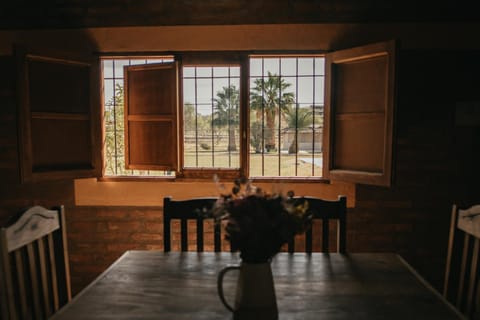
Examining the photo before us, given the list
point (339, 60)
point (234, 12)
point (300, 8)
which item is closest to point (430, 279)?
point (339, 60)

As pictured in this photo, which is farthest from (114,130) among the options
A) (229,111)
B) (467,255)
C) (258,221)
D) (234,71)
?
(467,255)

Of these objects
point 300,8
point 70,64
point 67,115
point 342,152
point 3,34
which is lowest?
point 342,152

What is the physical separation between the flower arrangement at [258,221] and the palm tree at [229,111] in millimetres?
2041

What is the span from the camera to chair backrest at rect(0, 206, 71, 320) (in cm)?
120

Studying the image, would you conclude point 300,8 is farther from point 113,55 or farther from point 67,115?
point 67,115

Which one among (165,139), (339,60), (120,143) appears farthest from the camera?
(120,143)

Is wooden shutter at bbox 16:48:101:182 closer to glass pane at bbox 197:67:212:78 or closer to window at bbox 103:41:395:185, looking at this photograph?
window at bbox 103:41:395:185

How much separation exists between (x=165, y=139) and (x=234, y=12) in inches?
44.5

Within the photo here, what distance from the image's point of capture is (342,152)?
9.15ft

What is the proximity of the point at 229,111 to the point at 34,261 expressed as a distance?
1988mm

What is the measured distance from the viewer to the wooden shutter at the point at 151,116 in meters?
2.88

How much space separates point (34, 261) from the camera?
142cm

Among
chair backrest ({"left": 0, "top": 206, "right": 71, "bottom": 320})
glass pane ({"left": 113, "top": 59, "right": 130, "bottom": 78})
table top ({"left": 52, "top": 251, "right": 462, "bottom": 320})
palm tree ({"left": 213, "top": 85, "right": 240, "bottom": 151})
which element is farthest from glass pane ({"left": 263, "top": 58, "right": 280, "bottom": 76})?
chair backrest ({"left": 0, "top": 206, "right": 71, "bottom": 320})

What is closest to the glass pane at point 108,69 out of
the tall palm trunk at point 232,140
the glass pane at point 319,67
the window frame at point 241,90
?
the window frame at point 241,90
